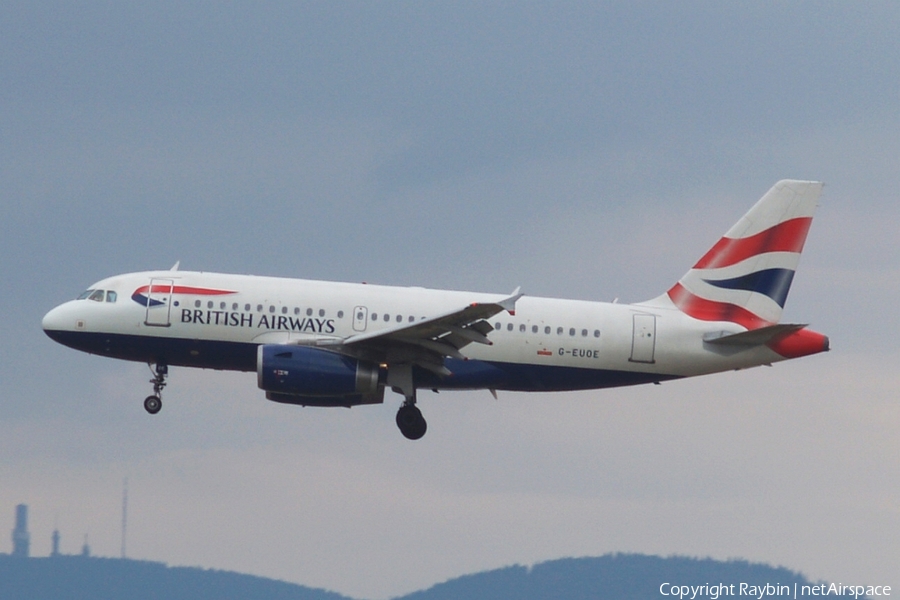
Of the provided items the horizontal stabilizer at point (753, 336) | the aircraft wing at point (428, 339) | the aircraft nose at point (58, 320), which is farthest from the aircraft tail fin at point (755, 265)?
the aircraft nose at point (58, 320)

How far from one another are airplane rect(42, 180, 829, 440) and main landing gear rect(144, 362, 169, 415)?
5 cm

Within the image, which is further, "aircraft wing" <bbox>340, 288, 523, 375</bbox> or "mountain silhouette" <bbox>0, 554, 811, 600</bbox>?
"mountain silhouette" <bbox>0, 554, 811, 600</bbox>

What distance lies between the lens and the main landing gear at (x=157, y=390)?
44.2 m

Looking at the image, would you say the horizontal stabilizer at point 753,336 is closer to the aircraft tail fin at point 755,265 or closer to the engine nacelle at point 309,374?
the aircraft tail fin at point 755,265

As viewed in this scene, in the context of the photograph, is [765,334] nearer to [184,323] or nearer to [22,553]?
[184,323]

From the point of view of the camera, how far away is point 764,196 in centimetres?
4828

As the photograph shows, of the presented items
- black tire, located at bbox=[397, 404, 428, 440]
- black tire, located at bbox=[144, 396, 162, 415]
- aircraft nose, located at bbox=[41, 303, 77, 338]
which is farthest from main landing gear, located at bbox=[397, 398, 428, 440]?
aircraft nose, located at bbox=[41, 303, 77, 338]

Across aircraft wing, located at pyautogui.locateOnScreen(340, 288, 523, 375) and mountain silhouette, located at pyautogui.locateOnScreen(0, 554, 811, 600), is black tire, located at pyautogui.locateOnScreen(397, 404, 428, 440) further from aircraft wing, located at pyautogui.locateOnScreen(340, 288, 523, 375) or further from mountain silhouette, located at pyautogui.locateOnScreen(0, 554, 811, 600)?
mountain silhouette, located at pyautogui.locateOnScreen(0, 554, 811, 600)

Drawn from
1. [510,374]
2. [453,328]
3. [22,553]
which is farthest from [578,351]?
[22,553]

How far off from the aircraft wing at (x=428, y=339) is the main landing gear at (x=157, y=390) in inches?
259

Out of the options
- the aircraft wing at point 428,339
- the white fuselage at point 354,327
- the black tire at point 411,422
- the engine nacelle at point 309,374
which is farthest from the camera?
the black tire at point 411,422

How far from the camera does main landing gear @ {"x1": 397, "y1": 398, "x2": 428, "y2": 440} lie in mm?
43625

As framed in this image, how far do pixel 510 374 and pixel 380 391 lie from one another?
167 inches

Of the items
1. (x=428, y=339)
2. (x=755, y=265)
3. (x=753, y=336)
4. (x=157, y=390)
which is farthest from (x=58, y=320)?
(x=755, y=265)
